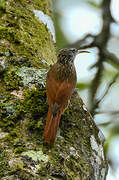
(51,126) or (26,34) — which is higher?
(26,34)

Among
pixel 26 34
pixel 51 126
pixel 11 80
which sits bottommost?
pixel 51 126

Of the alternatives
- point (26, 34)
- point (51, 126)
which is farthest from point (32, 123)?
point (26, 34)

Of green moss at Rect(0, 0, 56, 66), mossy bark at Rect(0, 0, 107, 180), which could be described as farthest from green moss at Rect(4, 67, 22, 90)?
green moss at Rect(0, 0, 56, 66)

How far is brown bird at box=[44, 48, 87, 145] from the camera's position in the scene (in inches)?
95.3

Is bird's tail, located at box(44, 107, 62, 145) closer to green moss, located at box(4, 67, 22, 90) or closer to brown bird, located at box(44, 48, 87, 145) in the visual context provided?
brown bird, located at box(44, 48, 87, 145)

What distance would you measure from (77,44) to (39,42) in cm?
158

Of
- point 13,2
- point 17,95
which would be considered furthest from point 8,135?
point 13,2

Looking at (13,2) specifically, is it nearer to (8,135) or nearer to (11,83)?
(11,83)

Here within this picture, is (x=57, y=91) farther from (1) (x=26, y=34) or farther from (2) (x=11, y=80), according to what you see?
(1) (x=26, y=34)

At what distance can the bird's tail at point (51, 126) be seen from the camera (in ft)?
7.51

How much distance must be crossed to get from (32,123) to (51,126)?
0.40 ft

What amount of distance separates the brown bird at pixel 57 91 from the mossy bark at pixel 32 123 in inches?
2.0

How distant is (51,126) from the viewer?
2.42 meters

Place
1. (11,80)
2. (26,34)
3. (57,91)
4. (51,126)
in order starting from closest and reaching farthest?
(51,126)
(11,80)
(57,91)
(26,34)
